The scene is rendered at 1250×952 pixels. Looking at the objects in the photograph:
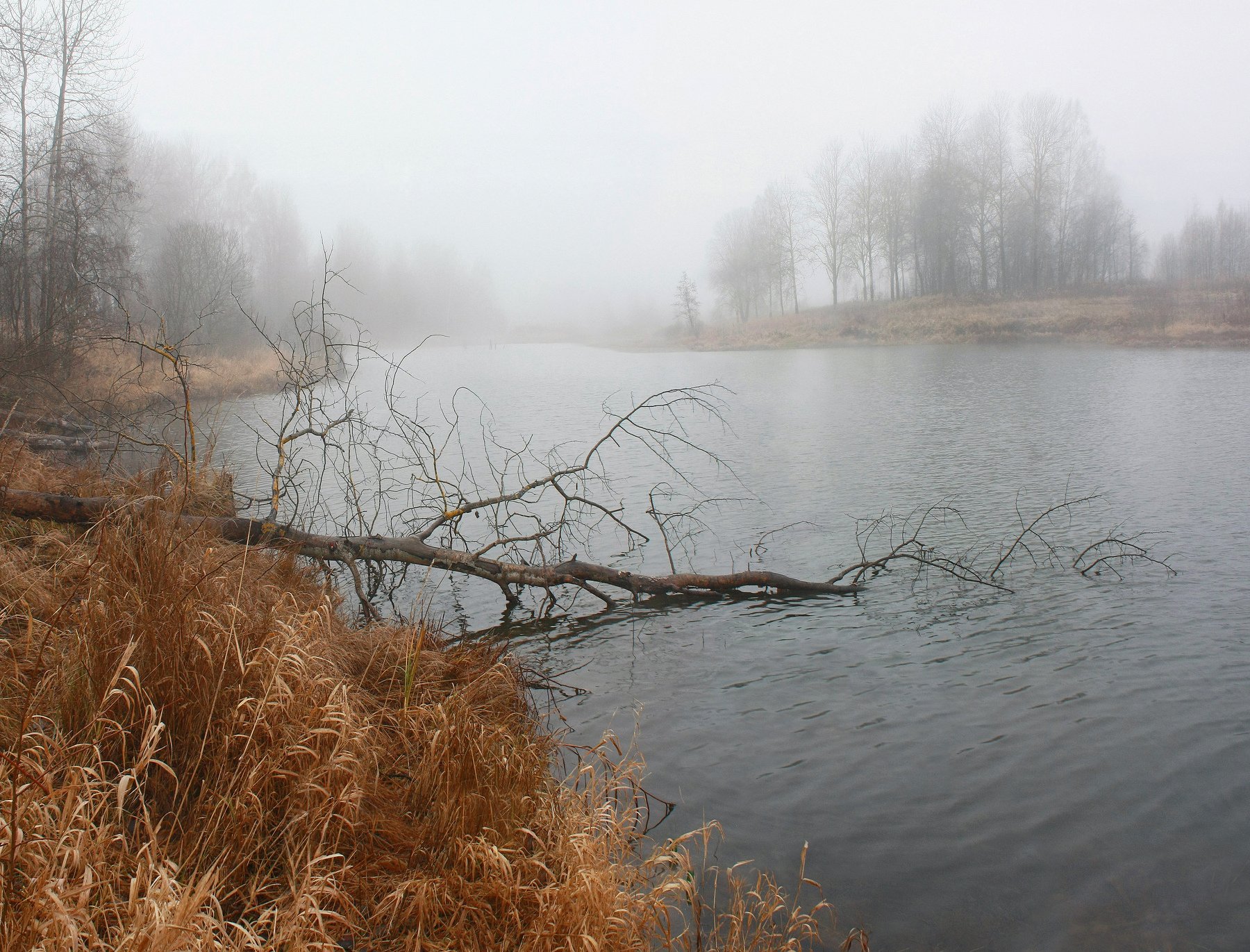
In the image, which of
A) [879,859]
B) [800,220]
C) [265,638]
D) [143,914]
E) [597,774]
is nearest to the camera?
[143,914]

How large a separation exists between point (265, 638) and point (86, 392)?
54.4 ft

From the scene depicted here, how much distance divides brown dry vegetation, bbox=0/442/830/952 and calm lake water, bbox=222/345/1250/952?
896 mm

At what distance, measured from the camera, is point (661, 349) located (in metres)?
68.1

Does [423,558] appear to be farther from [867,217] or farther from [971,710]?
[867,217]

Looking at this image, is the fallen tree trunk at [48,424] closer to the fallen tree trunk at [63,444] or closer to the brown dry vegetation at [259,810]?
the fallen tree trunk at [63,444]

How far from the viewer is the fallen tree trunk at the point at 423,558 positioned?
21.6ft

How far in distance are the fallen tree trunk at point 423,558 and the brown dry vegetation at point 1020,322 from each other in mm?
37922

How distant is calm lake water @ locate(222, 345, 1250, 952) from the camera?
443 centimetres

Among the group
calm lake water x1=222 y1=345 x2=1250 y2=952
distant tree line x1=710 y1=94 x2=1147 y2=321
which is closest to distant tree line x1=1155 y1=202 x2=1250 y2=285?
distant tree line x1=710 y1=94 x2=1147 y2=321

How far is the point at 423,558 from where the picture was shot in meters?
8.00

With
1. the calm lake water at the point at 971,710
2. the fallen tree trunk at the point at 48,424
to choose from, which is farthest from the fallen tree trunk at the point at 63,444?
the calm lake water at the point at 971,710

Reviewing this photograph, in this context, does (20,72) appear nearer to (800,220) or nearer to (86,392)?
(86,392)

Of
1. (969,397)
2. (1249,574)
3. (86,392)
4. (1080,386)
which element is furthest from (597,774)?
(1080,386)

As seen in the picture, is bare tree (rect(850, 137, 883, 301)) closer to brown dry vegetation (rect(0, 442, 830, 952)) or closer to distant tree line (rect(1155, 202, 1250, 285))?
distant tree line (rect(1155, 202, 1250, 285))
